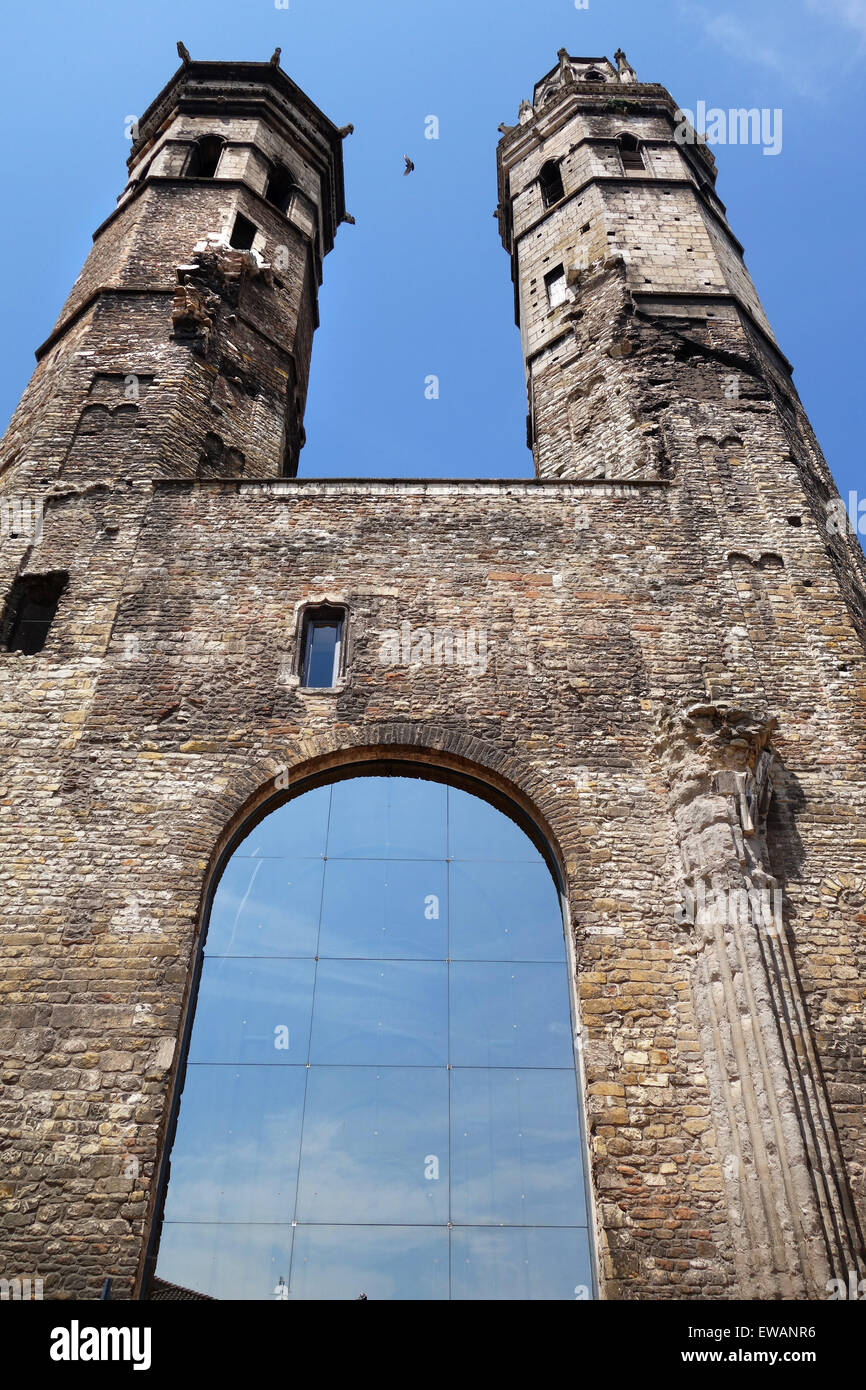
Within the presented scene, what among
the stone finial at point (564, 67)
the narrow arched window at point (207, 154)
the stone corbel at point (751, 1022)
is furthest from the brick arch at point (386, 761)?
the stone finial at point (564, 67)

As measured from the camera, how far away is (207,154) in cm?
1709

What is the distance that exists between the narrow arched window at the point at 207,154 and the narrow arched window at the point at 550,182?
227 inches

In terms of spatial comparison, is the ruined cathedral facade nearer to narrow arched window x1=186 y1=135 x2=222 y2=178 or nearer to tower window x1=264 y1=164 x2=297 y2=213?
narrow arched window x1=186 y1=135 x2=222 y2=178

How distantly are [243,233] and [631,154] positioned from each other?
701cm

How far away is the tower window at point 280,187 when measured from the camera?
679 inches

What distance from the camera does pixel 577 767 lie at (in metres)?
8.13

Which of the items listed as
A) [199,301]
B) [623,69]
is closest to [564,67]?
[623,69]

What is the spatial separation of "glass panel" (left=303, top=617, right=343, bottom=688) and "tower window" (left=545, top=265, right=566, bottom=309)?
330 inches

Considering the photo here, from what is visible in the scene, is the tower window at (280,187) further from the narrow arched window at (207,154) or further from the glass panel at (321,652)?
the glass panel at (321,652)

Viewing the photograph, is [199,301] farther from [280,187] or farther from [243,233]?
[280,187]

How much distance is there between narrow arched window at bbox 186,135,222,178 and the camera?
1681 cm
